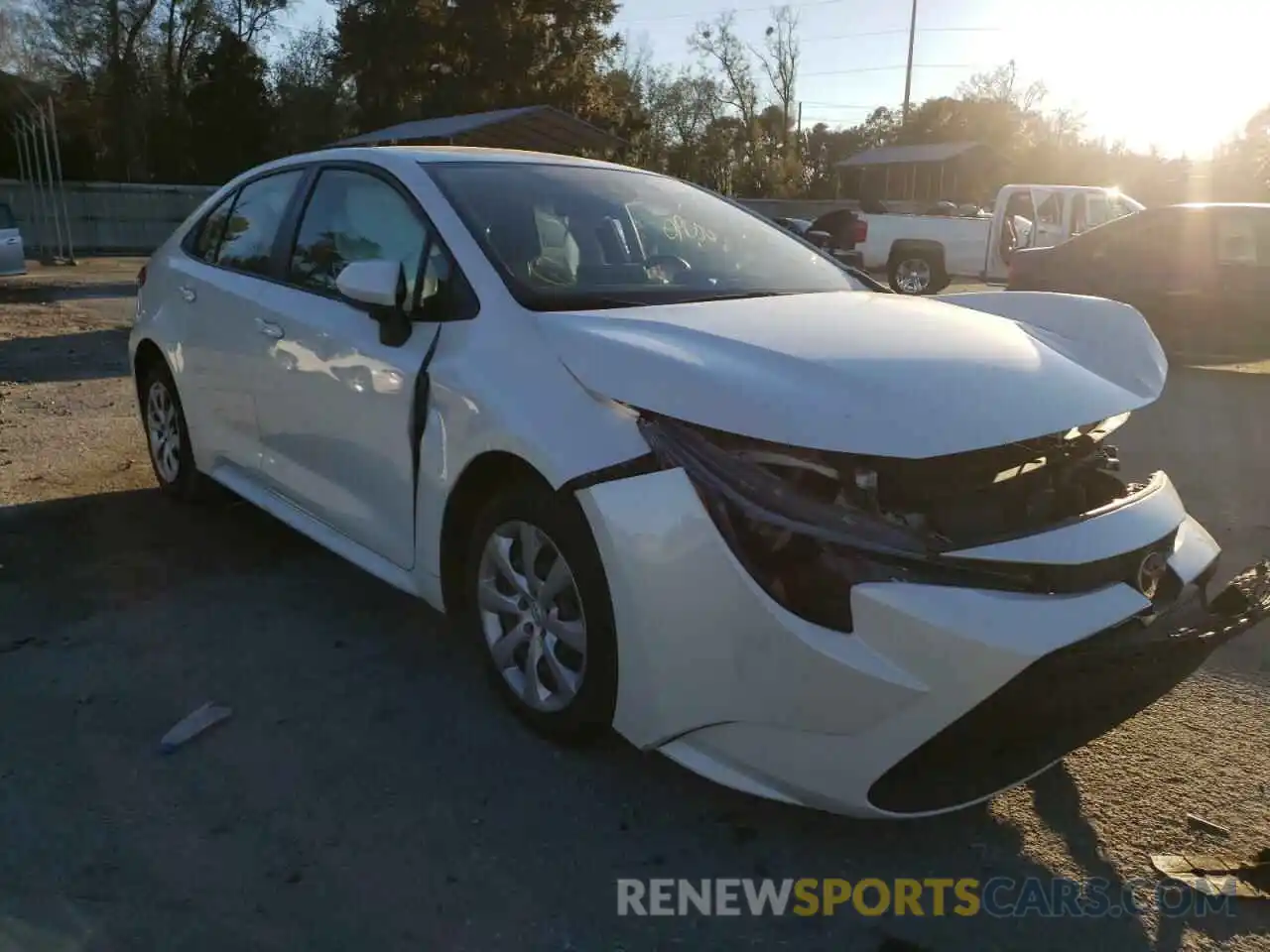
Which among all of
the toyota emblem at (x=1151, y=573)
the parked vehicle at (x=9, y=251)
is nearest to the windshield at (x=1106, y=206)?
the parked vehicle at (x=9, y=251)

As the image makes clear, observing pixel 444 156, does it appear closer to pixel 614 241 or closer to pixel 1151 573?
pixel 614 241

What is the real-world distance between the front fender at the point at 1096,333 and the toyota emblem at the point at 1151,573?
558 millimetres

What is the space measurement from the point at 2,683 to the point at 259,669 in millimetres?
801

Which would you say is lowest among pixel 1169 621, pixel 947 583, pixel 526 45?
pixel 1169 621

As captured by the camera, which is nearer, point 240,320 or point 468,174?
point 468,174

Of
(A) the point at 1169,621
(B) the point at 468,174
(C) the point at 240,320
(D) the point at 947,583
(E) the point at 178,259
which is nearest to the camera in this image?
(D) the point at 947,583

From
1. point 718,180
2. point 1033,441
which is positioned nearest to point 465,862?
point 1033,441

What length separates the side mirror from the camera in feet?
10.9

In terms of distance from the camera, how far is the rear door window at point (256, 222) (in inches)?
175

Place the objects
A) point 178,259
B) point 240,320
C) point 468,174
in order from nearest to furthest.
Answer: point 468,174, point 240,320, point 178,259

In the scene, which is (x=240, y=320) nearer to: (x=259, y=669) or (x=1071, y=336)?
(x=259, y=669)

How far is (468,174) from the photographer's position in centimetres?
378

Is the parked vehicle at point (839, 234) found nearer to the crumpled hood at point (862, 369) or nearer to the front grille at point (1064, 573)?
the crumpled hood at point (862, 369)

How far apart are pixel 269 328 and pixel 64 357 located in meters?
7.15
